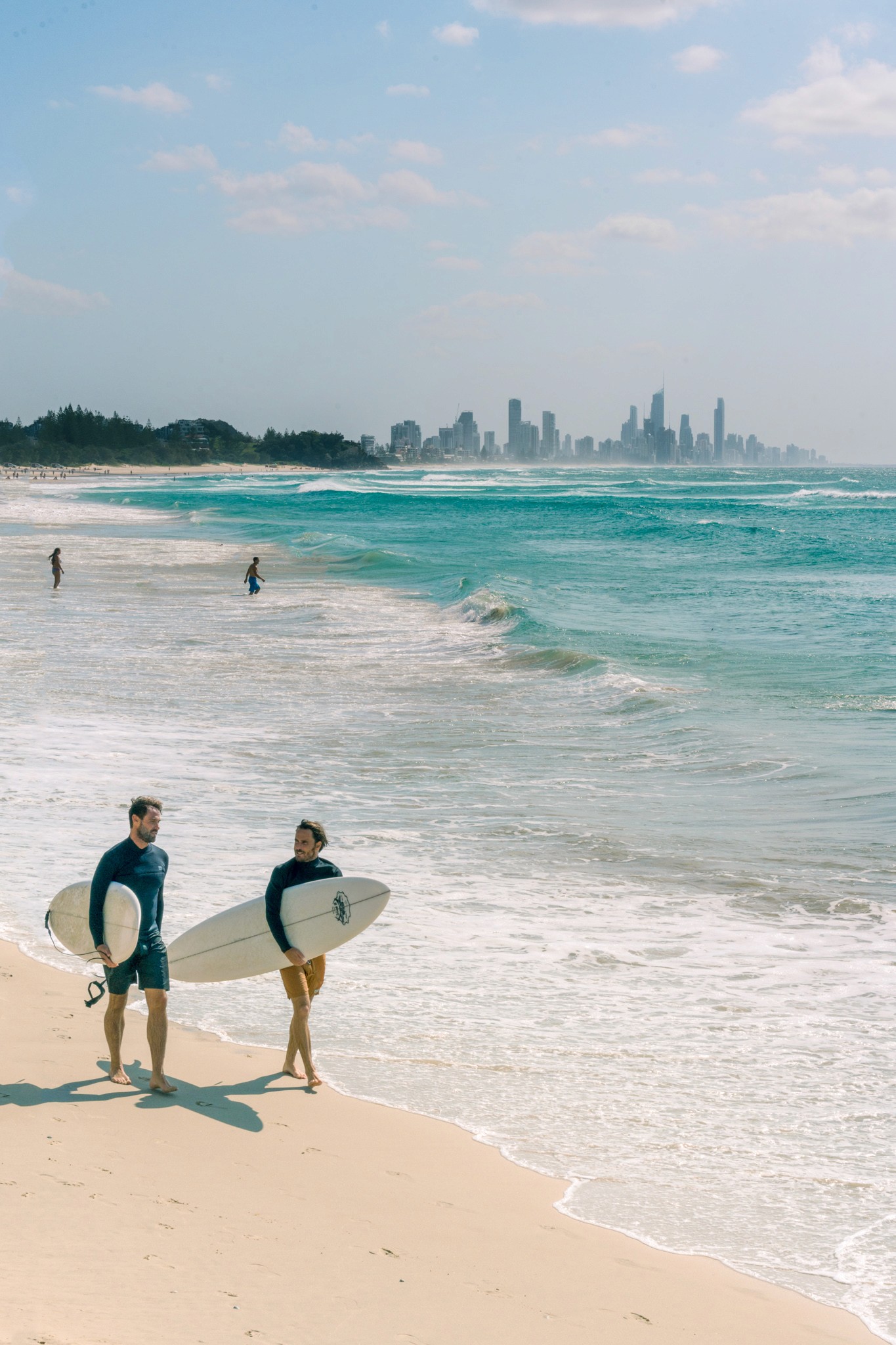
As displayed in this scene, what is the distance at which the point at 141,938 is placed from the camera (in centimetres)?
585

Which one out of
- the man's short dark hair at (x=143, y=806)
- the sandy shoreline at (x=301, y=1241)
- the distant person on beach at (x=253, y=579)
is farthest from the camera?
the distant person on beach at (x=253, y=579)

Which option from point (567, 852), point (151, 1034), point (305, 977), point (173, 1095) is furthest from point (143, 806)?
point (567, 852)

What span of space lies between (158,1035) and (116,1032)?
0.83ft

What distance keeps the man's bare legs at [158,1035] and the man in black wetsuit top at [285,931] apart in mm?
631

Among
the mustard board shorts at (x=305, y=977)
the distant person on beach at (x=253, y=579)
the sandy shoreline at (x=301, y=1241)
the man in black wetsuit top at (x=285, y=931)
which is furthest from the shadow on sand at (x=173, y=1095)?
the distant person on beach at (x=253, y=579)

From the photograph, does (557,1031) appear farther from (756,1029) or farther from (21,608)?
(21,608)

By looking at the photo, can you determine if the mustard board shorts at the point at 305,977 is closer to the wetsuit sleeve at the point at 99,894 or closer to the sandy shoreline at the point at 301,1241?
the sandy shoreline at the point at 301,1241

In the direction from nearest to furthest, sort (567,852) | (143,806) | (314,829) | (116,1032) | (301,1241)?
1. (301,1241)
2. (143,806)
3. (116,1032)
4. (314,829)
5. (567,852)

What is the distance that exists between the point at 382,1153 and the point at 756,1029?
8.60 feet

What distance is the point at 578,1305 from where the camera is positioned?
4238 mm

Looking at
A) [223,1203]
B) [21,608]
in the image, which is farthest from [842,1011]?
[21,608]

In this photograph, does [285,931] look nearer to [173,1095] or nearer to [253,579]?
[173,1095]

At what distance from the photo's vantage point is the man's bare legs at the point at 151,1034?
583 cm

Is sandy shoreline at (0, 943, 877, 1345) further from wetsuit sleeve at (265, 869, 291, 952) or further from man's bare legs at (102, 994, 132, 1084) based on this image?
wetsuit sleeve at (265, 869, 291, 952)
